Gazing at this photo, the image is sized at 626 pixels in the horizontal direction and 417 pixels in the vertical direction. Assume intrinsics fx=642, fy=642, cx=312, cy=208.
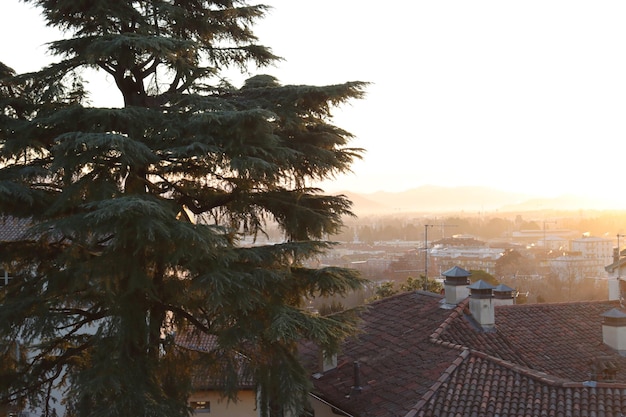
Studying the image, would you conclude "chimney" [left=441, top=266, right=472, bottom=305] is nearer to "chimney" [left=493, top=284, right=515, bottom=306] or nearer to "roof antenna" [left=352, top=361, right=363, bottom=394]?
"roof antenna" [left=352, top=361, right=363, bottom=394]

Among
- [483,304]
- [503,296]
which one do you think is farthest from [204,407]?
[503,296]

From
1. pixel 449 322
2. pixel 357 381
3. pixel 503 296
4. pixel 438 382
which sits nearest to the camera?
pixel 438 382

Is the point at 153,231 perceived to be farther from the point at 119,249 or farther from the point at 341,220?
the point at 341,220

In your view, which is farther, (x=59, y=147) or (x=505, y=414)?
(x=505, y=414)

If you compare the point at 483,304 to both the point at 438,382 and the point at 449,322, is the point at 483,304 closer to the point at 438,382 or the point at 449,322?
the point at 449,322

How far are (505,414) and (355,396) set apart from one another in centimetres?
325

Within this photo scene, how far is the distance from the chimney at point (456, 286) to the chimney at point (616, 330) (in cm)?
317

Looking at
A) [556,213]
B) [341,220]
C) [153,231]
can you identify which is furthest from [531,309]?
[556,213]

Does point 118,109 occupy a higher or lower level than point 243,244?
higher

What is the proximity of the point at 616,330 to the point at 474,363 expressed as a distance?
4553 millimetres

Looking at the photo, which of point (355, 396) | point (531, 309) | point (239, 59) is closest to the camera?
point (239, 59)

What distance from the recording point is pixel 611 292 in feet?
69.2

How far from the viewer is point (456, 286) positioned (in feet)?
50.8

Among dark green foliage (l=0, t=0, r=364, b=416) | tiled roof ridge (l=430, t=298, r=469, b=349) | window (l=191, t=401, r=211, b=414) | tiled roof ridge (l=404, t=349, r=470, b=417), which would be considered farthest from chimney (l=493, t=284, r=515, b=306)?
dark green foliage (l=0, t=0, r=364, b=416)
